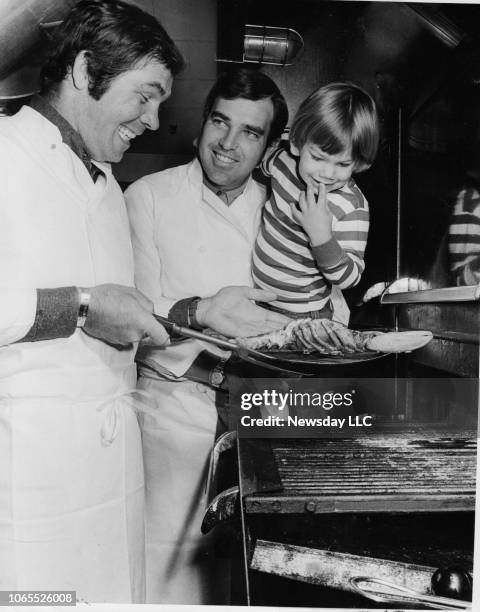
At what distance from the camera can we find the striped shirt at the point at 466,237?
1136 mm

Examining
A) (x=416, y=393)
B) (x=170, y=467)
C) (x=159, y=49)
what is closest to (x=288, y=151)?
(x=159, y=49)

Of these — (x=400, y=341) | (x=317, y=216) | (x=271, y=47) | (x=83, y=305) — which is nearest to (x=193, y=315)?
(x=83, y=305)

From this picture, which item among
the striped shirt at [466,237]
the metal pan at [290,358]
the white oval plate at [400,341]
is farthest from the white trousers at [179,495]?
the striped shirt at [466,237]

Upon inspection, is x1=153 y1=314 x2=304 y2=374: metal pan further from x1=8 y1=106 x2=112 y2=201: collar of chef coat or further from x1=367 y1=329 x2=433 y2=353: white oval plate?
x1=8 y1=106 x2=112 y2=201: collar of chef coat

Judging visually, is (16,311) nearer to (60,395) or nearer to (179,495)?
(60,395)

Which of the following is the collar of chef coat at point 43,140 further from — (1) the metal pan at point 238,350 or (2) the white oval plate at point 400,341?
(2) the white oval plate at point 400,341

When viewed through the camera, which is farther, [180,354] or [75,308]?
[180,354]

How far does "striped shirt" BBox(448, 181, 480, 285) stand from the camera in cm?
114

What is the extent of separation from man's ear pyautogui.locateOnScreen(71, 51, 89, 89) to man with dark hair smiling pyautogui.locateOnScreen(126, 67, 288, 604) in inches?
8.3

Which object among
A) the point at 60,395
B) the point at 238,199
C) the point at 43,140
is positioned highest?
the point at 43,140

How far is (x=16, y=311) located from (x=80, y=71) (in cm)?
47

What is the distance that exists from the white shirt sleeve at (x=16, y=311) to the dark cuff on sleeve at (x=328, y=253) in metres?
0.55

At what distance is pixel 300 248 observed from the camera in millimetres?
1091

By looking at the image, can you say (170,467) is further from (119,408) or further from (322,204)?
(322,204)
